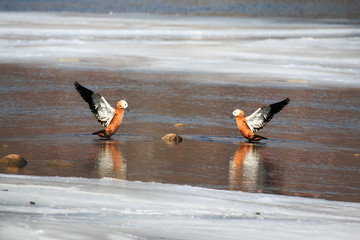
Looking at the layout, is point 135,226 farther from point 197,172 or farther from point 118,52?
point 118,52

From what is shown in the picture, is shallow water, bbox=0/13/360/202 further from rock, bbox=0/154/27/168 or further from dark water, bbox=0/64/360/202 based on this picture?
rock, bbox=0/154/27/168

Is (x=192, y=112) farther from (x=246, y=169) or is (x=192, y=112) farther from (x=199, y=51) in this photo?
(x=199, y=51)

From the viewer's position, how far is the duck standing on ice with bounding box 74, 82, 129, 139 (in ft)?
31.8

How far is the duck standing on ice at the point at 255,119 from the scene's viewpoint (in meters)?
9.89

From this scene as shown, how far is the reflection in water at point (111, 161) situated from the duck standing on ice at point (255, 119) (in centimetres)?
170

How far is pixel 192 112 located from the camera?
13.0 metres

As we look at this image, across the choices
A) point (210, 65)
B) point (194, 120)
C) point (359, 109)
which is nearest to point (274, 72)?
point (210, 65)

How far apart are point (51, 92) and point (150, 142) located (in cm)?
573

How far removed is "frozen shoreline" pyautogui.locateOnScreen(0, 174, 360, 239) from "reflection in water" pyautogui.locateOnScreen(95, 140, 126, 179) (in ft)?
1.71

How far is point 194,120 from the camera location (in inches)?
477

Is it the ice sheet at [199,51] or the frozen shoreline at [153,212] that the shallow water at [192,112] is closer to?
the ice sheet at [199,51]

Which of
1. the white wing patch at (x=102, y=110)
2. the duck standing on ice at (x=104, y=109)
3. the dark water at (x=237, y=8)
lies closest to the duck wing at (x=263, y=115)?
the duck standing on ice at (x=104, y=109)

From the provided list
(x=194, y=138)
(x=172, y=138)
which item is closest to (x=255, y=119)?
(x=194, y=138)

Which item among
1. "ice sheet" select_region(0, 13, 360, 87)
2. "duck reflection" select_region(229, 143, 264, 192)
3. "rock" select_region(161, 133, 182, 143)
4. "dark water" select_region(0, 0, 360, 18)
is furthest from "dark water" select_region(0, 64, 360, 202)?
"dark water" select_region(0, 0, 360, 18)
